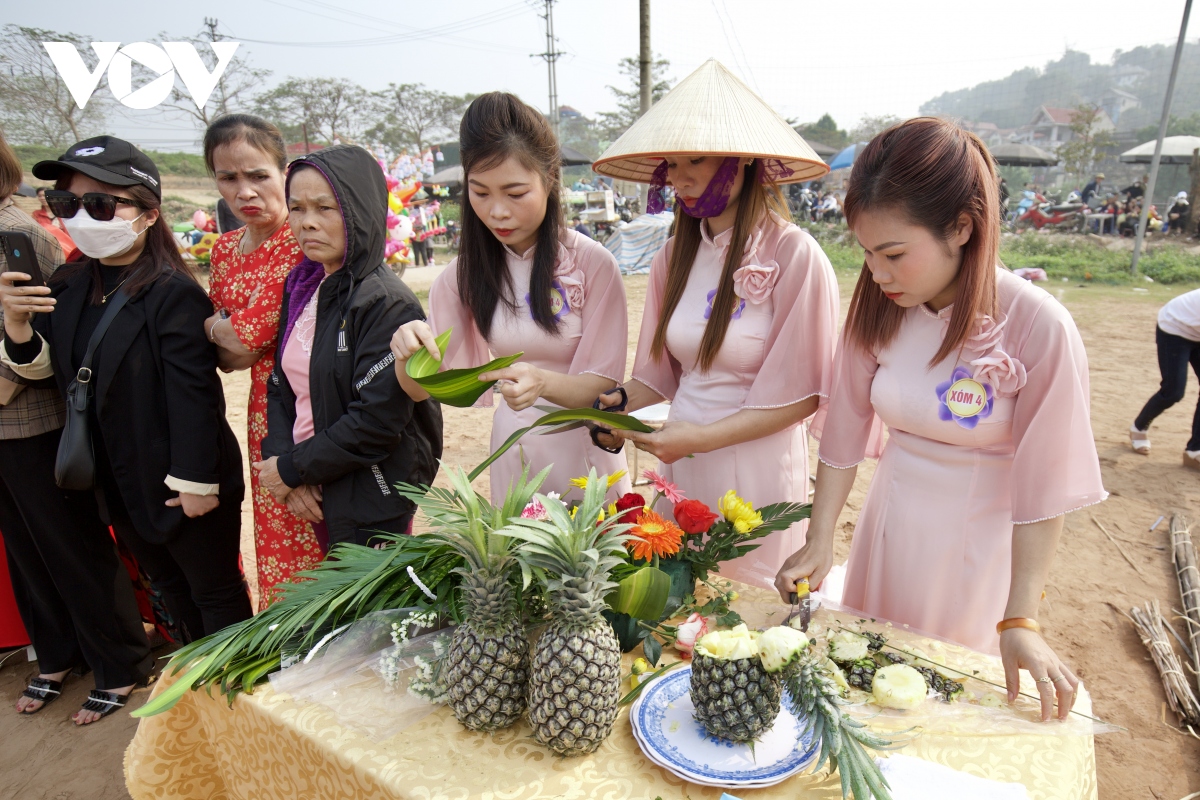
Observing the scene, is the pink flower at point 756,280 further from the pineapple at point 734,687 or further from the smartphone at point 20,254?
the smartphone at point 20,254

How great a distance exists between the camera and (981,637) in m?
1.66

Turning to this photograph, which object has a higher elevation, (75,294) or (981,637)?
(75,294)

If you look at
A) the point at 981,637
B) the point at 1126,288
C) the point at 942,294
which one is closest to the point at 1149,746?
the point at 981,637

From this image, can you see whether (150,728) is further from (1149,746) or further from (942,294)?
(1149,746)

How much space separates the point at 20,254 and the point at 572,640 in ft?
7.32

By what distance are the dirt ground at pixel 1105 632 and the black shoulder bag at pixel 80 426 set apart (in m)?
1.14

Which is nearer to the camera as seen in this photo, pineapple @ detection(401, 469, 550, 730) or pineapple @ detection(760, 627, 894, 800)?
pineapple @ detection(760, 627, 894, 800)

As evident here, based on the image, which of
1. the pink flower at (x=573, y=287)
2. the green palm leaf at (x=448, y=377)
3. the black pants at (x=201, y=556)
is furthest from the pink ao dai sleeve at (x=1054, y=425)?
the black pants at (x=201, y=556)

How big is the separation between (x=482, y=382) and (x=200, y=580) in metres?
1.50

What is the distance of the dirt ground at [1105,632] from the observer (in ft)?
8.02

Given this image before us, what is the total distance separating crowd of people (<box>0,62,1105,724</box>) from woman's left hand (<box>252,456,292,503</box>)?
1cm

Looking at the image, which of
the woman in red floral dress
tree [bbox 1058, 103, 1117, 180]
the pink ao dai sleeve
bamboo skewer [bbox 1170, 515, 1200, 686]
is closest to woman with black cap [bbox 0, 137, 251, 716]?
the woman in red floral dress

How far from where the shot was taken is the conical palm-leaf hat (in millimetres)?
1746

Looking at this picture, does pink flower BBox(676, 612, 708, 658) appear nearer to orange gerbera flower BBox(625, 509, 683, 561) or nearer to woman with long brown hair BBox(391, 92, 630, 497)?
orange gerbera flower BBox(625, 509, 683, 561)
